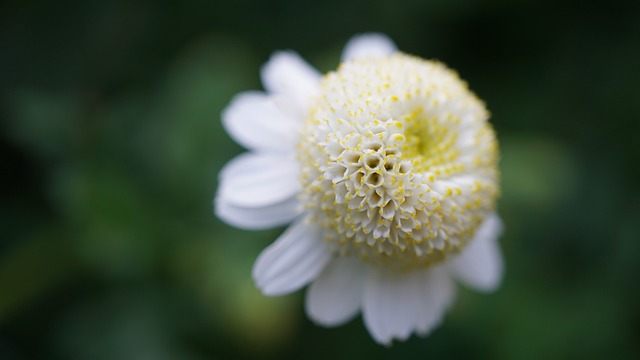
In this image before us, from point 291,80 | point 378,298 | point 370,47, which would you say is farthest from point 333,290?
point 370,47

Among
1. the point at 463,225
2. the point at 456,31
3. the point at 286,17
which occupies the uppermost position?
the point at 456,31

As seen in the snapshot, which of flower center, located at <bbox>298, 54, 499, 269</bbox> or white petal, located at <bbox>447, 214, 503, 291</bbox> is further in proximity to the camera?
white petal, located at <bbox>447, 214, 503, 291</bbox>

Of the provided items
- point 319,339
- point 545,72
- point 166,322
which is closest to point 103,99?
point 166,322

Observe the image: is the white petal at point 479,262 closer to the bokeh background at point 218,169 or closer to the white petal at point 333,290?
the white petal at point 333,290

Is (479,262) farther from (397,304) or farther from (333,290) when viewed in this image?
(333,290)

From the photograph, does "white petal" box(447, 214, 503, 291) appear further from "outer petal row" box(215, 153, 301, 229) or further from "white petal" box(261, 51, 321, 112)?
"white petal" box(261, 51, 321, 112)

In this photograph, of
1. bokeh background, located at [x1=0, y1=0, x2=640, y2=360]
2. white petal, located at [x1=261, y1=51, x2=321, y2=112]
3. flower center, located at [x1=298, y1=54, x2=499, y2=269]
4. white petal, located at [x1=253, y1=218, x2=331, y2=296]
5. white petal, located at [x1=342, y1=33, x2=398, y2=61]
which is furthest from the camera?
bokeh background, located at [x1=0, y1=0, x2=640, y2=360]

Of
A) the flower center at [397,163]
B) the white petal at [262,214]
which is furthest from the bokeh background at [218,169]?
the flower center at [397,163]

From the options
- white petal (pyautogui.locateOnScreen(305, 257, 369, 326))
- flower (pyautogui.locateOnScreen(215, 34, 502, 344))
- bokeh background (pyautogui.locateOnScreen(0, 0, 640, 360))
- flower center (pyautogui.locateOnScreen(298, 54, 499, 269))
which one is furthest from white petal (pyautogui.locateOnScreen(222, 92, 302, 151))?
bokeh background (pyautogui.locateOnScreen(0, 0, 640, 360))

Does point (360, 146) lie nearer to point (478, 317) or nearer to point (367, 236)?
point (367, 236)
